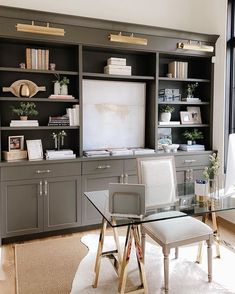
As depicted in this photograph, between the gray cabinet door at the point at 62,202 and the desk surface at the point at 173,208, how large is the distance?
100 cm

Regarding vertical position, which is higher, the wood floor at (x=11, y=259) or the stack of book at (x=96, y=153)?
the stack of book at (x=96, y=153)

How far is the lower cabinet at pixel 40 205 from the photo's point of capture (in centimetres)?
332

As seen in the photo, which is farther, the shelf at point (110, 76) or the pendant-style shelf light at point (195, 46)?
the pendant-style shelf light at point (195, 46)

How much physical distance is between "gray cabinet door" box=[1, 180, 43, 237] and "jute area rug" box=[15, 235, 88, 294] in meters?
0.18

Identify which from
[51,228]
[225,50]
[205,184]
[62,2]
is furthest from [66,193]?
[225,50]

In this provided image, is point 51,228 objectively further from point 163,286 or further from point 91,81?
point 91,81

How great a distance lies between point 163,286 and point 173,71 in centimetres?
280

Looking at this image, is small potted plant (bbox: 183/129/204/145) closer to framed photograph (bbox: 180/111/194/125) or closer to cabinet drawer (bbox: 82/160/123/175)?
framed photograph (bbox: 180/111/194/125)

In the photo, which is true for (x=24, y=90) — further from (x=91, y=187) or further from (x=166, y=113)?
(x=166, y=113)

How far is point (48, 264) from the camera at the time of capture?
2910mm

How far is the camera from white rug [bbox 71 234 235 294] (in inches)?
97.3

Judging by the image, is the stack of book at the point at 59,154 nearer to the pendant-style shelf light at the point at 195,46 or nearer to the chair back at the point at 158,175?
the chair back at the point at 158,175

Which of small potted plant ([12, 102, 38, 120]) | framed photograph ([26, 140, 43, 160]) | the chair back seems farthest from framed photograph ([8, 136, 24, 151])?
the chair back

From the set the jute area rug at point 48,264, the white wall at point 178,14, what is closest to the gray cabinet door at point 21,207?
the jute area rug at point 48,264
